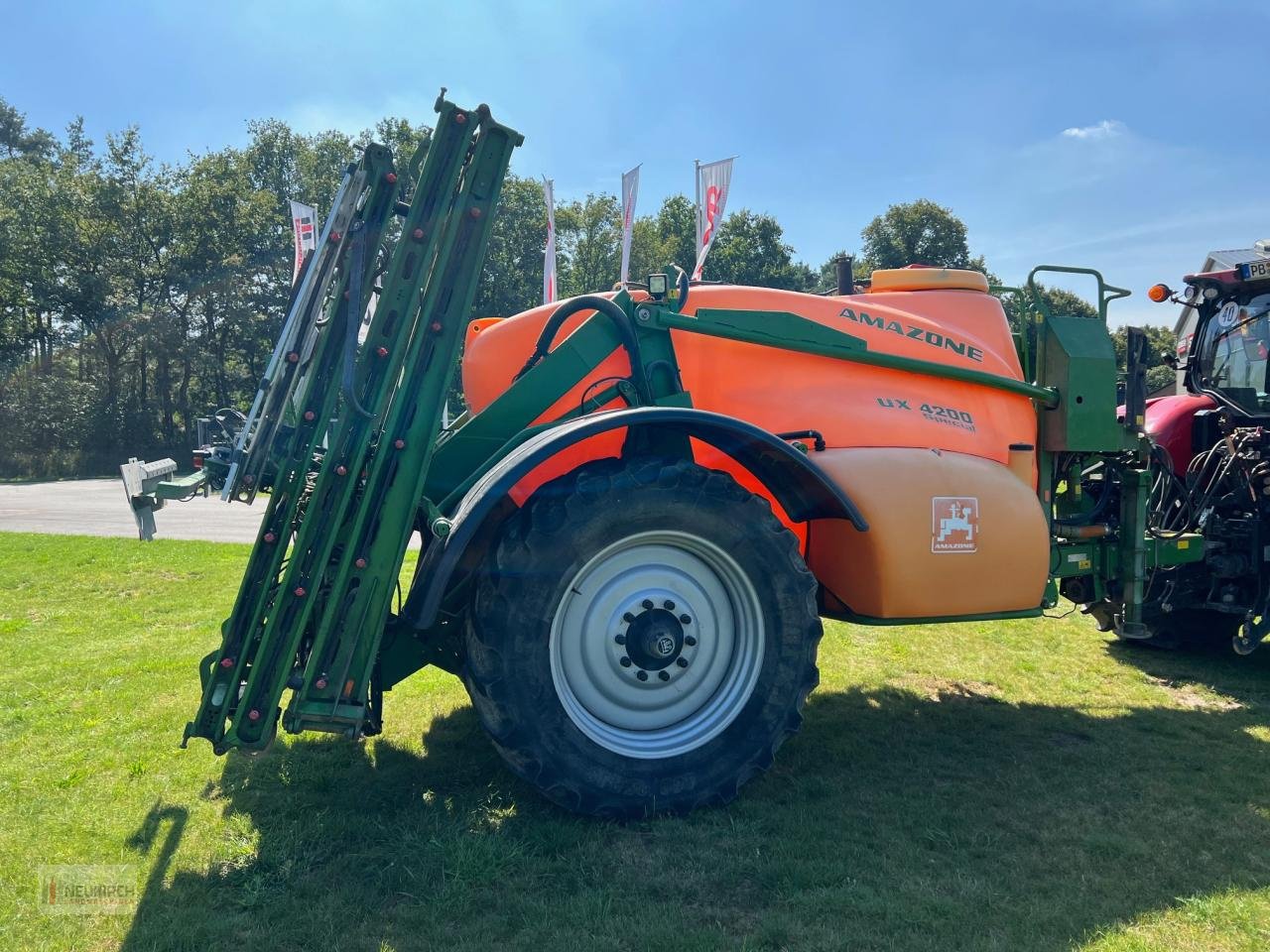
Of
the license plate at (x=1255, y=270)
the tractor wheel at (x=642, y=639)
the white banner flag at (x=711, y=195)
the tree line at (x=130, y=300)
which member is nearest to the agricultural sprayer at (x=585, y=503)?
the tractor wheel at (x=642, y=639)

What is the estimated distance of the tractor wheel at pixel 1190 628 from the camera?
647 centimetres

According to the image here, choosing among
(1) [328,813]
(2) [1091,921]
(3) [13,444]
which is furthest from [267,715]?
(3) [13,444]

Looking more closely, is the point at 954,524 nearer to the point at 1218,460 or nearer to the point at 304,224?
the point at 1218,460

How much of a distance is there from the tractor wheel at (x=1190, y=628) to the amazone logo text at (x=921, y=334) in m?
3.16

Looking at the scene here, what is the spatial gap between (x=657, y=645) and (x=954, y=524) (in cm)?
165

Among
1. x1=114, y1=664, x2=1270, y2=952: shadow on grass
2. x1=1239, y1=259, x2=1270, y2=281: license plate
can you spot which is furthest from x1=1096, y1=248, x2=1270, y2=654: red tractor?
x1=114, y1=664, x2=1270, y2=952: shadow on grass

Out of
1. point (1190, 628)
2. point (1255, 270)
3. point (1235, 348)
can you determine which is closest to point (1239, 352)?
point (1235, 348)

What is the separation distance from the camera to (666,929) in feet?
8.92

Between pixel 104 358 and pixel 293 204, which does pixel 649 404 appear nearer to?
pixel 293 204

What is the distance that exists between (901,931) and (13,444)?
38.5 m

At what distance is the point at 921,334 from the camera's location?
4562mm

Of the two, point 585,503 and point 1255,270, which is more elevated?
point 1255,270

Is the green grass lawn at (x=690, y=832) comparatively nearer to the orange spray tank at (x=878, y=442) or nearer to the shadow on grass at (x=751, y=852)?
the shadow on grass at (x=751, y=852)

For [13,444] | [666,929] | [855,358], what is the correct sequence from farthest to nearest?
[13,444], [855,358], [666,929]
